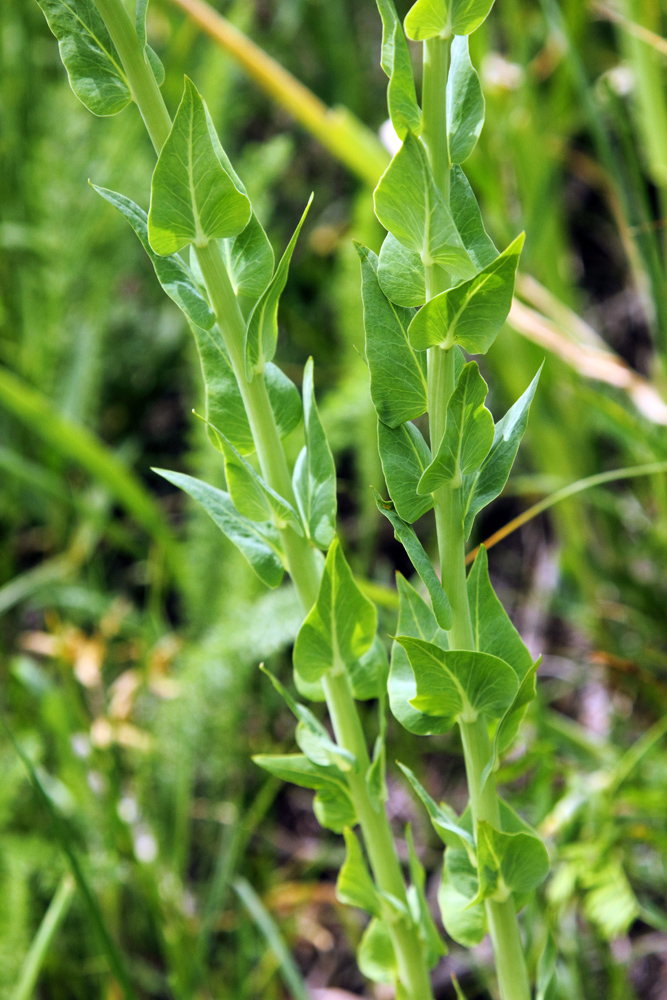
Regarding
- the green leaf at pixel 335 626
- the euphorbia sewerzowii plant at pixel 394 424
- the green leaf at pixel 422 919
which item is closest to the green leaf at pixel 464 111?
the euphorbia sewerzowii plant at pixel 394 424

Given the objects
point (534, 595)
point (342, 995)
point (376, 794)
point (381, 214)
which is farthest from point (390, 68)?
point (534, 595)

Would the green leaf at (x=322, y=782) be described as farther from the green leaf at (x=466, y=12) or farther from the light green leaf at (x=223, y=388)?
the green leaf at (x=466, y=12)

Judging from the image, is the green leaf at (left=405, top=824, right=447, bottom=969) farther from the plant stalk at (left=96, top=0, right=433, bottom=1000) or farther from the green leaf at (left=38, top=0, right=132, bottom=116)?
the green leaf at (left=38, top=0, right=132, bottom=116)

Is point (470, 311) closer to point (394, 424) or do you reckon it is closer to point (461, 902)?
point (394, 424)

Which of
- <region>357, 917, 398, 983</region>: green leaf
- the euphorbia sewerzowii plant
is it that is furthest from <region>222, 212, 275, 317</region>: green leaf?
<region>357, 917, 398, 983</region>: green leaf

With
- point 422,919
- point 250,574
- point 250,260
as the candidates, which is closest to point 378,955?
point 422,919
